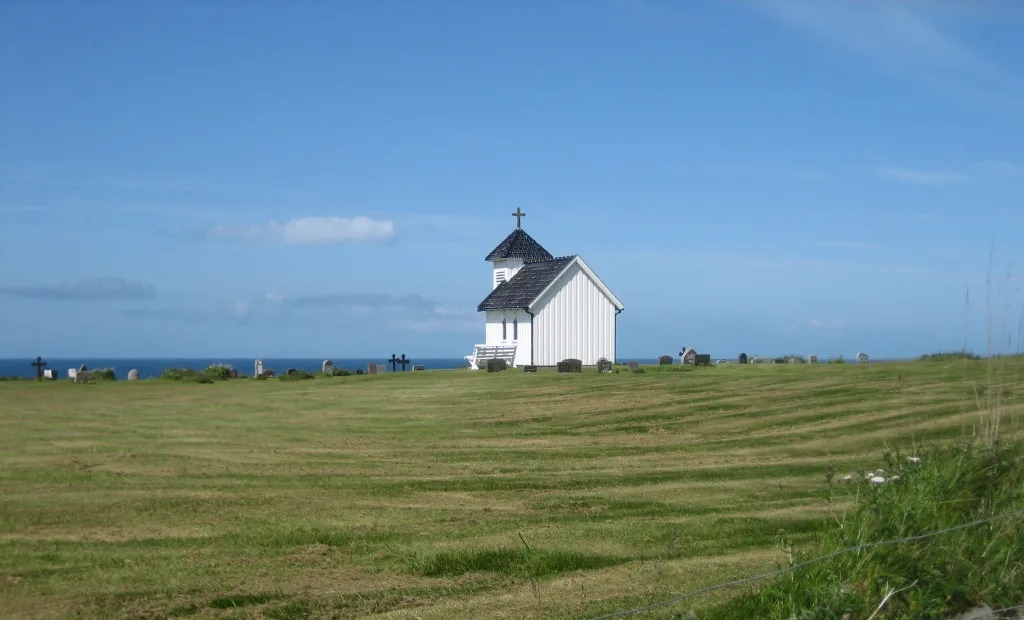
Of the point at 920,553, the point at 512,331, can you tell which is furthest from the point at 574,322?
the point at 920,553

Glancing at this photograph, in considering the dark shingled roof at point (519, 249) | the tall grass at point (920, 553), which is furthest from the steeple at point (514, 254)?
the tall grass at point (920, 553)

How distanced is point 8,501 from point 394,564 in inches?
268

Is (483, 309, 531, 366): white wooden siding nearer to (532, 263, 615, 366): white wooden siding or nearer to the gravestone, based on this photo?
(532, 263, 615, 366): white wooden siding

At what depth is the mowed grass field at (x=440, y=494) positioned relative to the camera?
32.5 ft

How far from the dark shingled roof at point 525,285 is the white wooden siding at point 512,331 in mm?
484

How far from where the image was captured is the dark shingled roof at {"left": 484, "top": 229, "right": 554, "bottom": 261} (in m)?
55.5

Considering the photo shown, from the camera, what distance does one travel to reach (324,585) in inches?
399

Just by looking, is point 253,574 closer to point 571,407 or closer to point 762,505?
point 762,505

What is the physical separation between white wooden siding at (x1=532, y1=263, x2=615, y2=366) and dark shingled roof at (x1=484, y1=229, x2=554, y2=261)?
193 inches

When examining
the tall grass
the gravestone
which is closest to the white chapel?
the gravestone

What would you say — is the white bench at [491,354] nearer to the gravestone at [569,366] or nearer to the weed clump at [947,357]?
the gravestone at [569,366]

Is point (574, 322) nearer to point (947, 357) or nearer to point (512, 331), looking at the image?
point (512, 331)

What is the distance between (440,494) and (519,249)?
40.8 metres

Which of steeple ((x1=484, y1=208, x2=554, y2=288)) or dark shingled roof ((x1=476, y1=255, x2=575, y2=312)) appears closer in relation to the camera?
dark shingled roof ((x1=476, y1=255, x2=575, y2=312))
